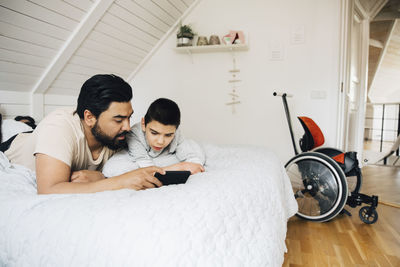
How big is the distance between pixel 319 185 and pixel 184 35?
82.8 inches

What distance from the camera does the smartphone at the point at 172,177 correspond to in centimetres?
98

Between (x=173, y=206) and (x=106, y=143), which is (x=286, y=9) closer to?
(x=106, y=143)

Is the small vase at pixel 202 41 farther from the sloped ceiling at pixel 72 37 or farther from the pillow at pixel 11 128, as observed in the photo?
the pillow at pixel 11 128

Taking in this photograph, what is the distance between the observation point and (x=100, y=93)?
1106 millimetres

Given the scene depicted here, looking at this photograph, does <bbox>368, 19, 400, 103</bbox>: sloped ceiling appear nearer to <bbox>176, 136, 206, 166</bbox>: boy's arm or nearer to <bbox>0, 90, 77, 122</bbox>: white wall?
<bbox>176, 136, 206, 166</bbox>: boy's arm

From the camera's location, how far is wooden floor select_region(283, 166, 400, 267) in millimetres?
1456

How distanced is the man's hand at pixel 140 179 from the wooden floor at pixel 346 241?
3.00ft

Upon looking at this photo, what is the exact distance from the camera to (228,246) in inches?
24.5

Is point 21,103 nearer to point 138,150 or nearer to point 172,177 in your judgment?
point 138,150

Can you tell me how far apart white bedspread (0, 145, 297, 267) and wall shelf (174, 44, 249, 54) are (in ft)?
7.47

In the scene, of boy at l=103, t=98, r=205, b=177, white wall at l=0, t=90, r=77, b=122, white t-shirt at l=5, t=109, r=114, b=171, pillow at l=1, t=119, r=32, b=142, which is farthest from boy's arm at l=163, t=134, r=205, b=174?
white wall at l=0, t=90, r=77, b=122

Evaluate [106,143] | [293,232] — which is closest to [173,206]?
[106,143]

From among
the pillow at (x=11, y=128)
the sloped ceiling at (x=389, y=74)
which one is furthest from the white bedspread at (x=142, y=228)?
the sloped ceiling at (x=389, y=74)

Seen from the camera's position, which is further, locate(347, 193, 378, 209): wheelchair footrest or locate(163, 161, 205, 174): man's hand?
locate(347, 193, 378, 209): wheelchair footrest
